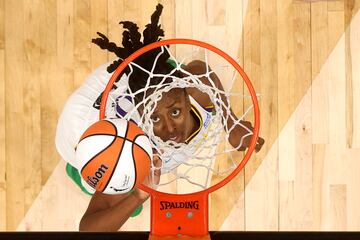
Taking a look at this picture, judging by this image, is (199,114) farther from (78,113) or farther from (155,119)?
(78,113)

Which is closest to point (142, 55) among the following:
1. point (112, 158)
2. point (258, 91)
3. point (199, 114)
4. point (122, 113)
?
point (122, 113)

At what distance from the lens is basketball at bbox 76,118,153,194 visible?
157cm

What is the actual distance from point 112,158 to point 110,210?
0.83 meters

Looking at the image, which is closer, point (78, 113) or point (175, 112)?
point (175, 112)

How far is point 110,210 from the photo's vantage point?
7.75 ft

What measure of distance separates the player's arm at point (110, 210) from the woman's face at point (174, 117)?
1.47 ft

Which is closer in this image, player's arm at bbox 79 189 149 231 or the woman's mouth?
the woman's mouth

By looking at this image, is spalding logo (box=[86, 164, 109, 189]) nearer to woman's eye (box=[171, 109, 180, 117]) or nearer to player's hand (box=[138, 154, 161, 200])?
player's hand (box=[138, 154, 161, 200])

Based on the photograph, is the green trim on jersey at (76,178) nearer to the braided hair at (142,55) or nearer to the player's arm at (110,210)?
the player's arm at (110,210)

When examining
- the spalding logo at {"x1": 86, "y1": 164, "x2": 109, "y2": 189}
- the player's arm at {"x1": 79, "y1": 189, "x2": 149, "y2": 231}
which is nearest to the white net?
the player's arm at {"x1": 79, "y1": 189, "x2": 149, "y2": 231}

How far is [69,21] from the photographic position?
8.07 ft

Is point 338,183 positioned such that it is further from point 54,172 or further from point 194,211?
point 54,172

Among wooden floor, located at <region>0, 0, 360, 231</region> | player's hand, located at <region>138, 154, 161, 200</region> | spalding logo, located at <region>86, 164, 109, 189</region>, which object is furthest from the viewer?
wooden floor, located at <region>0, 0, 360, 231</region>

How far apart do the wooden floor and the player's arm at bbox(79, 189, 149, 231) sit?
0.14 ft
